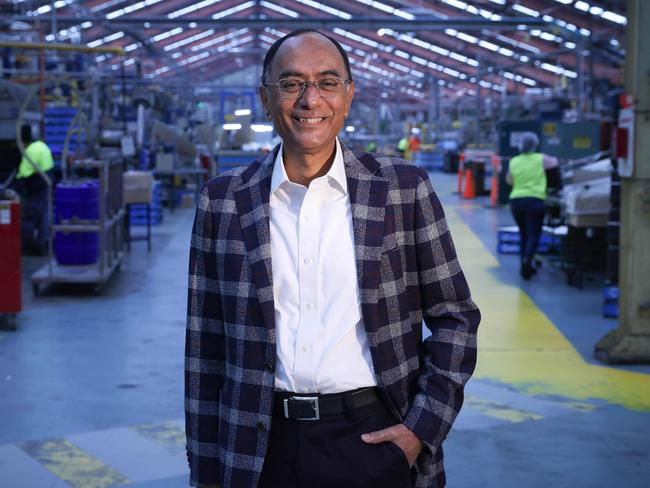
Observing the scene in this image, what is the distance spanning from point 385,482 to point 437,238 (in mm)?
575

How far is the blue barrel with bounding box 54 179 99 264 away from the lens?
10.6m

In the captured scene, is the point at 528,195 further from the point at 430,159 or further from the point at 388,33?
the point at 430,159

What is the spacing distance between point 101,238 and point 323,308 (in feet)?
28.6

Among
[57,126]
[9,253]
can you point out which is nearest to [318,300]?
[9,253]

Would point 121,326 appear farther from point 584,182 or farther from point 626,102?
point 584,182

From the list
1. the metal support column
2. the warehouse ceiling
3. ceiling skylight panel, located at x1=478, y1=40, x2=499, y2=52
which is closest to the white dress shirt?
the metal support column

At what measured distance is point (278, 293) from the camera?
7.31 feet

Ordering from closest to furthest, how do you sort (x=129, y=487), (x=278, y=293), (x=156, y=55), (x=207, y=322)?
1. (x=278, y=293)
2. (x=207, y=322)
3. (x=129, y=487)
4. (x=156, y=55)

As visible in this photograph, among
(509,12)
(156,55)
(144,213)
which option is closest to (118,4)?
(156,55)

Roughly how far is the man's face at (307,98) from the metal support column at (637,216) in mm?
5190

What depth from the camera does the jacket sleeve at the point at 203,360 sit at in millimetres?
2377

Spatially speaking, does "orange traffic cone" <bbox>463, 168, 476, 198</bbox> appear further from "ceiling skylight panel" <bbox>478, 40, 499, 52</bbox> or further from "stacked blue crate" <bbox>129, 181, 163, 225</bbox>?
"ceiling skylight panel" <bbox>478, 40, 499, 52</bbox>

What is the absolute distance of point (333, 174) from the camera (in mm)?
2275

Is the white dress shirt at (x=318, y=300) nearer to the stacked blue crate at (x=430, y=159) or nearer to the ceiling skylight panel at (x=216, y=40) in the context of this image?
the stacked blue crate at (x=430, y=159)
